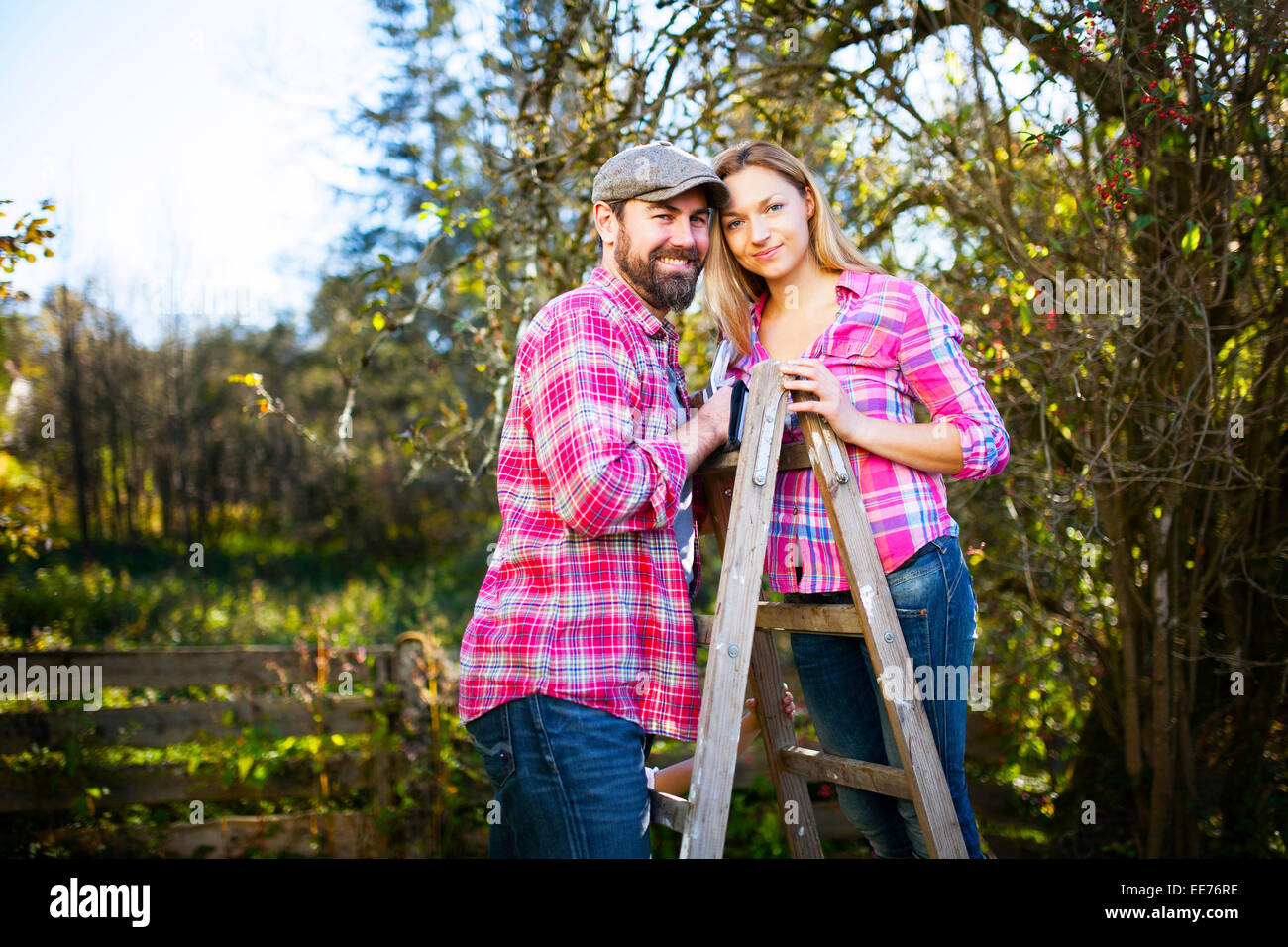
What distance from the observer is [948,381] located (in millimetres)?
2223

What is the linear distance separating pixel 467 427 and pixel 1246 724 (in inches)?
136

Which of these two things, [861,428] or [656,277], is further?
[656,277]

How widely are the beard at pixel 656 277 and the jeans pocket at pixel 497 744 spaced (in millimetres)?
1049

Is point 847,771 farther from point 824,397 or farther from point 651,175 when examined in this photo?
point 651,175

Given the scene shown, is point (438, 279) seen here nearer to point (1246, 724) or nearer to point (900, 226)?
point (900, 226)

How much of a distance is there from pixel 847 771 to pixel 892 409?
93cm

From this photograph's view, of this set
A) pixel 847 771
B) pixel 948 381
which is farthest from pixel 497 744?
pixel 948 381

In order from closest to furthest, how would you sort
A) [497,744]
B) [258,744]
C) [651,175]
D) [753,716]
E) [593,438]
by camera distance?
[593,438], [497,744], [651,175], [753,716], [258,744]

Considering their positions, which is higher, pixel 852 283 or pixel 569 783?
pixel 852 283

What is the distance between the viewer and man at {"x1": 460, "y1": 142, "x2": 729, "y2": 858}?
197cm

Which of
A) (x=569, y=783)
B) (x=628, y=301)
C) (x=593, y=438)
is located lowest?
(x=569, y=783)

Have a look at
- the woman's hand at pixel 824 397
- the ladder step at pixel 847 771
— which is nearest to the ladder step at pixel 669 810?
the ladder step at pixel 847 771
